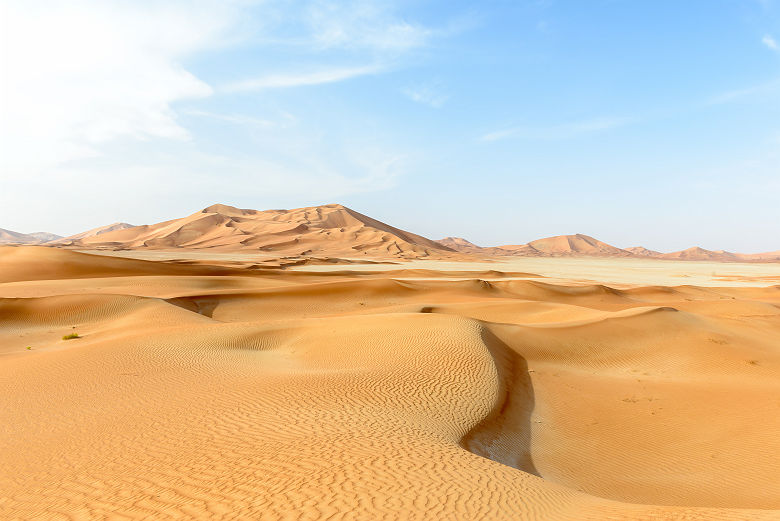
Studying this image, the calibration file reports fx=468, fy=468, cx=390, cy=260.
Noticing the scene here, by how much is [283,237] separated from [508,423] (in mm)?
89364

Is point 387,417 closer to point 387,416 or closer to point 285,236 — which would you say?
point 387,416

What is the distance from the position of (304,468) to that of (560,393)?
295 inches

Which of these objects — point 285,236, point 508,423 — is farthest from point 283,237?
point 508,423

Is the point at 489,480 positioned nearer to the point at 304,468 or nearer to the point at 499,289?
the point at 304,468

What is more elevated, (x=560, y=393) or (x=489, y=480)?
(x=489, y=480)

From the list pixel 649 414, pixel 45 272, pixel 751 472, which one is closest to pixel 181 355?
pixel 649 414

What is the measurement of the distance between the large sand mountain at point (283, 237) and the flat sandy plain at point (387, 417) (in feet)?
224

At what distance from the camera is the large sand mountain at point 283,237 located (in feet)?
288

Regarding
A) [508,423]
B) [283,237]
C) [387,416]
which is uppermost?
[283,237]

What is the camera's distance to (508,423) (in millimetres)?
8078

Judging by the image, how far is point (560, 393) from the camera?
1044 centimetres

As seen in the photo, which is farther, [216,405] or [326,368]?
[326,368]

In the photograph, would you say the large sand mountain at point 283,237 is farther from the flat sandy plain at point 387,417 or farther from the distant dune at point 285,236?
the flat sandy plain at point 387,417

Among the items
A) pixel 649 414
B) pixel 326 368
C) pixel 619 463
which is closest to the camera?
pixel 619 463
